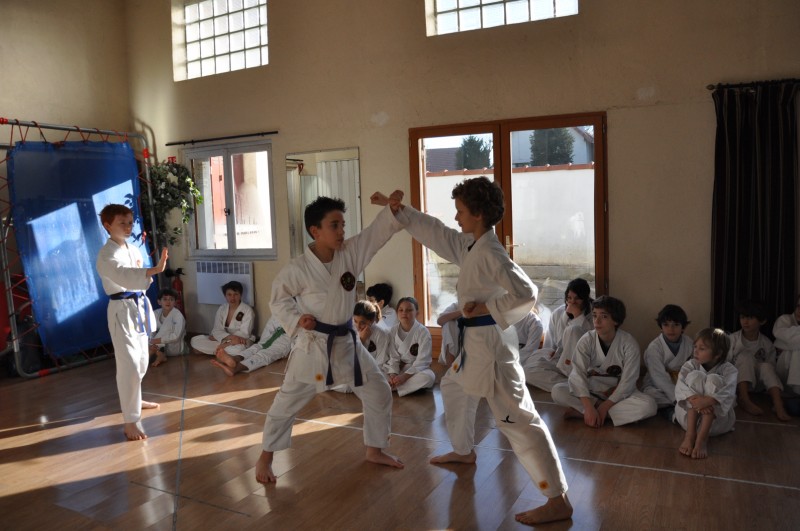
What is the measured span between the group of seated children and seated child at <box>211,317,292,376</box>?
2.39 meters

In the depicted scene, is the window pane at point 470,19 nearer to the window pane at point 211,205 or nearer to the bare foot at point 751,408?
the window pane at point 211,205

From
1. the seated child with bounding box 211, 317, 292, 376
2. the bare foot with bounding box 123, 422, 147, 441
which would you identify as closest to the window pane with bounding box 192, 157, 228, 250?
the seated child with bounding box 211, 317, 292, 376

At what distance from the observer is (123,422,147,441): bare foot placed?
3738 millimetres

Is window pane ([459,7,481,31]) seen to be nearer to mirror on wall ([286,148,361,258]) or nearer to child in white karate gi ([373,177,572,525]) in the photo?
mirror on wall ([286,148,361,258])

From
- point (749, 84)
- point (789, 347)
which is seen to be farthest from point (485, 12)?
point (789, 347)

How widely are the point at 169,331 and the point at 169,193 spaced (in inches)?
54.8

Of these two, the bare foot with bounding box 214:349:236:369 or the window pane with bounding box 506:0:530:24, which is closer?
the window pane with bounding box 506:0:530:24

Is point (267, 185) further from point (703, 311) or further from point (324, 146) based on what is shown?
point (703, 311)

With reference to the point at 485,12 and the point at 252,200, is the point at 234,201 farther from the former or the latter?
the point at 485,12

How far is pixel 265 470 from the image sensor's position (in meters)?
3.01

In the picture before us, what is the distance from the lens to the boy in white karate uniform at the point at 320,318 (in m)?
2.95

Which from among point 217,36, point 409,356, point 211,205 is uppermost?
point 217,36

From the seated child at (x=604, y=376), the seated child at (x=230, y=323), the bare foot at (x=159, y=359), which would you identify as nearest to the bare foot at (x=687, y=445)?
the seated child at (x=604, y=376)

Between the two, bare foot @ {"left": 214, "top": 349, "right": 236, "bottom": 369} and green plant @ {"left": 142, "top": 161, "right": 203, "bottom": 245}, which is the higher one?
green plant @ {"left": 142, "top": 161, "right": 203, "bottom": 245}
